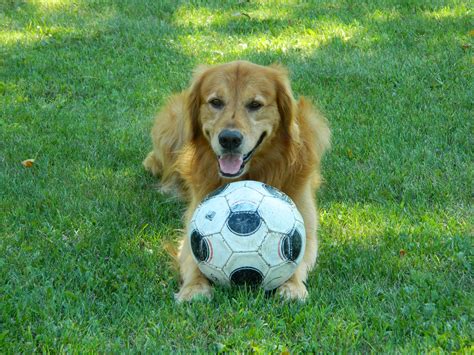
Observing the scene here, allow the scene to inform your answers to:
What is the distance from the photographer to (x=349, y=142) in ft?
20.1

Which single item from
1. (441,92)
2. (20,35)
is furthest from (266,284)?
(20,35)

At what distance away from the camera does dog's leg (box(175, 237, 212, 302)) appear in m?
3.82

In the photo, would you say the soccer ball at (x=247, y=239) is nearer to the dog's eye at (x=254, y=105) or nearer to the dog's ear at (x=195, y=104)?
the dog's eye at (x=254, y=105)

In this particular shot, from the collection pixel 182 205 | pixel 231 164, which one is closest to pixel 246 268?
pixel 231 164

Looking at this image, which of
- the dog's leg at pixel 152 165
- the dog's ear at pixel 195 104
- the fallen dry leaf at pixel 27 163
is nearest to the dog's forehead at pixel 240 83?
the dog's ear at pixel 195 104

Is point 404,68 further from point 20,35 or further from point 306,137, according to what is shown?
point 20,35

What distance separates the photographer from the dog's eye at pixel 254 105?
4.41m

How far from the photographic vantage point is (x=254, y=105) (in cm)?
443

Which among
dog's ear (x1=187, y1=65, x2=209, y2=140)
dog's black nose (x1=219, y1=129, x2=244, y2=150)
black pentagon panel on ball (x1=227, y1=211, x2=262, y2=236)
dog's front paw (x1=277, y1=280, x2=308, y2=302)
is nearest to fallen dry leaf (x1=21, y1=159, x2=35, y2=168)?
dog's ear (x1=187, y1=65, x2=209, y2=140)

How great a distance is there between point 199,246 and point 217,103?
1093mm

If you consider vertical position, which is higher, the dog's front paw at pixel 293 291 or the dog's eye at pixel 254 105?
the dog's eye at pixel 254 105

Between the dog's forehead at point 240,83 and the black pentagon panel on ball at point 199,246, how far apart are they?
1.03 m

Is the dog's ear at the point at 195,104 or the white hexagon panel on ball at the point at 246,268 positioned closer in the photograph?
the white hexagon panel on ball at the point at 246,268

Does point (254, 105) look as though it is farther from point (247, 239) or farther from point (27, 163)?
point (27, 163)
